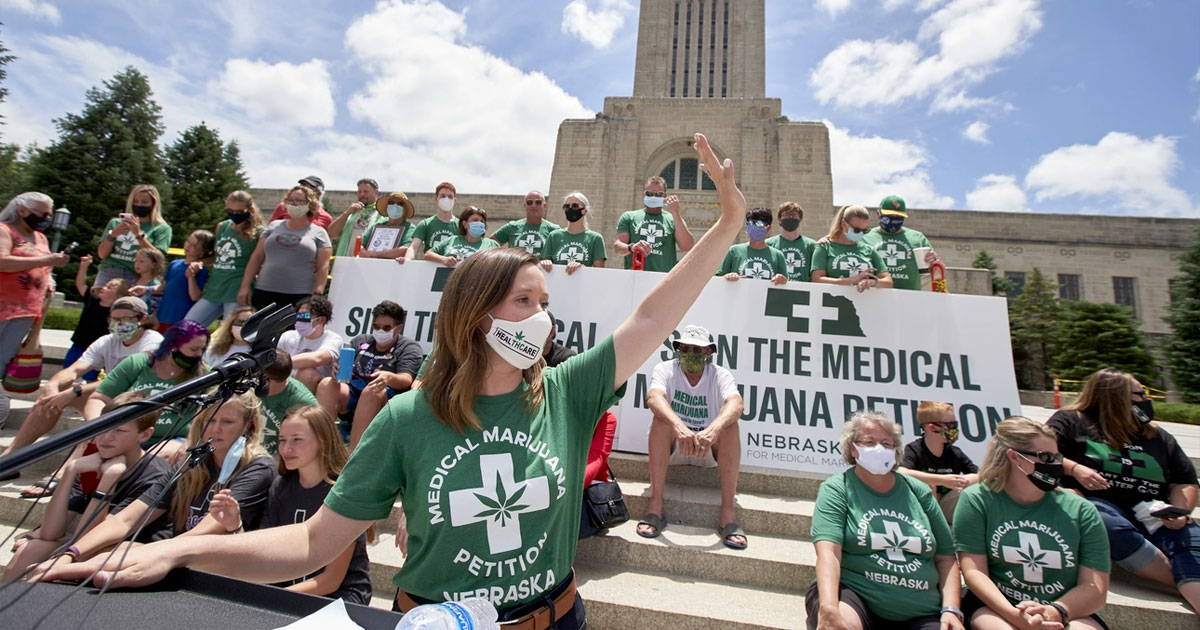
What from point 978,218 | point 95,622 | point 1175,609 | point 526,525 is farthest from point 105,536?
point 978,218

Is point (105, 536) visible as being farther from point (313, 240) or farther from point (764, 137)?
point (764, 137)

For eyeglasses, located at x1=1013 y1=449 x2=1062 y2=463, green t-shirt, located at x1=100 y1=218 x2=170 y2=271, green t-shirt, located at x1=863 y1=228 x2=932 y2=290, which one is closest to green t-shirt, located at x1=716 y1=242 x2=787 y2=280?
green t-shirt, located at x1=863 y1=228 x2=932 y2=290

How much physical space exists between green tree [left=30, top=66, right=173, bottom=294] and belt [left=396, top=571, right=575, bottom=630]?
2568 centimetres

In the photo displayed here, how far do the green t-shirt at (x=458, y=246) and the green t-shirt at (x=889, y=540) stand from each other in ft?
14.8

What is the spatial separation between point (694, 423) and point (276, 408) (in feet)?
10.4

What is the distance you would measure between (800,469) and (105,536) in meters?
4.69

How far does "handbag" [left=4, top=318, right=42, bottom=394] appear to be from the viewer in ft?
18.3

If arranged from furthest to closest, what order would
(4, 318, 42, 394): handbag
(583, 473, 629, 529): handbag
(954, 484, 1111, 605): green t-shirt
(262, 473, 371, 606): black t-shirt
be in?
(4, 318, 42, 394): handbag, (583, 473, 629, 529): handbag, (954, 484, 1111, 605): green t-shirt, (262, 473, 371, 606): black t-shirt

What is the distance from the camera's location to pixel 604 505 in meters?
3.39

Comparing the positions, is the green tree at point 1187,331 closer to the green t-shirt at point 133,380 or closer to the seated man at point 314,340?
the seated man at point 314,340

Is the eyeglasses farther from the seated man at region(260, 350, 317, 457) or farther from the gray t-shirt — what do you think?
the gray t-shirt

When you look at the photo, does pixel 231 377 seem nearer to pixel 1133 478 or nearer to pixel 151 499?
pixel 151 499

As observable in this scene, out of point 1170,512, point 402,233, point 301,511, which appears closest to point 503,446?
point 301,511

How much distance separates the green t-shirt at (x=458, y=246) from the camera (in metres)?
6.11
